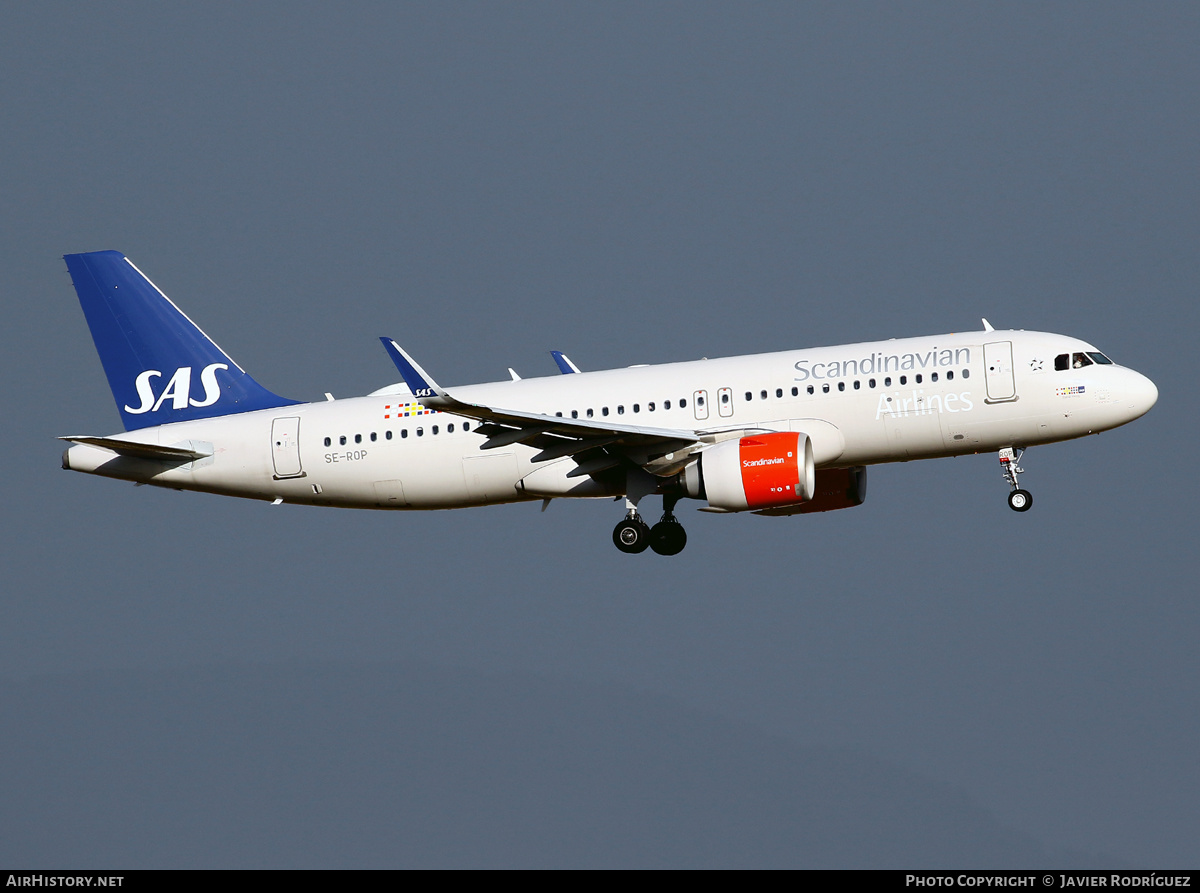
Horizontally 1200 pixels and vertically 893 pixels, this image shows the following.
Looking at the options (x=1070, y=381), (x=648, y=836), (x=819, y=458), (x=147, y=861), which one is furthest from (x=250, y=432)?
(x=648, y=836)

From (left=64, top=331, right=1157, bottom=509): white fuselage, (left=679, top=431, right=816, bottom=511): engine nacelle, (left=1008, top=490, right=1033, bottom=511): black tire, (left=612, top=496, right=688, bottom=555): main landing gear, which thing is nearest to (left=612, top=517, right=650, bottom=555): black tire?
(left=612, top=496, right=688, bottom=555): main landing gear

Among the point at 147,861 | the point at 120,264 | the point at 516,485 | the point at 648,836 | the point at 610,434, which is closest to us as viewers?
the point at 610,434

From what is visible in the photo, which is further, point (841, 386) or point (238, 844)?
point (238, 844)

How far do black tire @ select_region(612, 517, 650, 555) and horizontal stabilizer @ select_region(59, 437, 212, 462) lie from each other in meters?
11.4

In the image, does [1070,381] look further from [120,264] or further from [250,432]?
[120,264]

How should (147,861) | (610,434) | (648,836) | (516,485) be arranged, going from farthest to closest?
(648,836)
(147,861)
(516,485)
(610,434)

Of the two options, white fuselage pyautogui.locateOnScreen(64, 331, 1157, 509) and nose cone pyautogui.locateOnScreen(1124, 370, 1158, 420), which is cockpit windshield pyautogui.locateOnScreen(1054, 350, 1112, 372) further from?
nose cone pyautogui.locateOnScreen(1124, 370, 1158, 420)

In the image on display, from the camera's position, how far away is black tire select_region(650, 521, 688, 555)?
133 feet

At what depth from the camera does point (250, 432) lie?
41594 mm

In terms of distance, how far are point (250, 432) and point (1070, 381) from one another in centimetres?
A: 2154

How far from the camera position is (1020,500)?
38.6 meters

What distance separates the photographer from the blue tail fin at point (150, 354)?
142ft

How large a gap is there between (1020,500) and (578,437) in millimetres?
11343

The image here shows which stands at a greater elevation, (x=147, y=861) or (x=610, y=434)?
(x=610, y=434)
